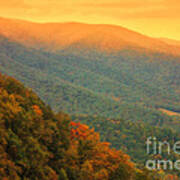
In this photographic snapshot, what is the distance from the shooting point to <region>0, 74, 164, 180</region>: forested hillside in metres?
29.8

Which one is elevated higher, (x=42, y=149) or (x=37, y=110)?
(x=37, y=110)

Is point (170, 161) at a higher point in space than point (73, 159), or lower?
lower

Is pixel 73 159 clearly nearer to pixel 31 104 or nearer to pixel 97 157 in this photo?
pixel 97 157

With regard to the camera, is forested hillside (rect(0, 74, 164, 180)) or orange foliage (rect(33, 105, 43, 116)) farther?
orange foliage (rect(33, 105, 43, 116))

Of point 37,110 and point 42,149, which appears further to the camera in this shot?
point 37,110

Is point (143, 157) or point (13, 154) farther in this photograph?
point (143, 157)

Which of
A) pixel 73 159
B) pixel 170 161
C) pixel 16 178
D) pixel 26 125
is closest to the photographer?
pixel 16 178

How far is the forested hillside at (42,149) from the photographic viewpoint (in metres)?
29.8

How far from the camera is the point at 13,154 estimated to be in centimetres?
2997

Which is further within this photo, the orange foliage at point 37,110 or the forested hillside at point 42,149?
the orange foliage at point 37,110

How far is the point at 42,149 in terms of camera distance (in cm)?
3419

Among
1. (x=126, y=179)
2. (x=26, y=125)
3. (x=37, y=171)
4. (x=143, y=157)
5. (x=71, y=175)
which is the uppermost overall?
(x=26, y=125)

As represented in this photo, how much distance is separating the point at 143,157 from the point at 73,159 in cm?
13145

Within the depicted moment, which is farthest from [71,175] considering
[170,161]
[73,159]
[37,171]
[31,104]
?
[170,161]
